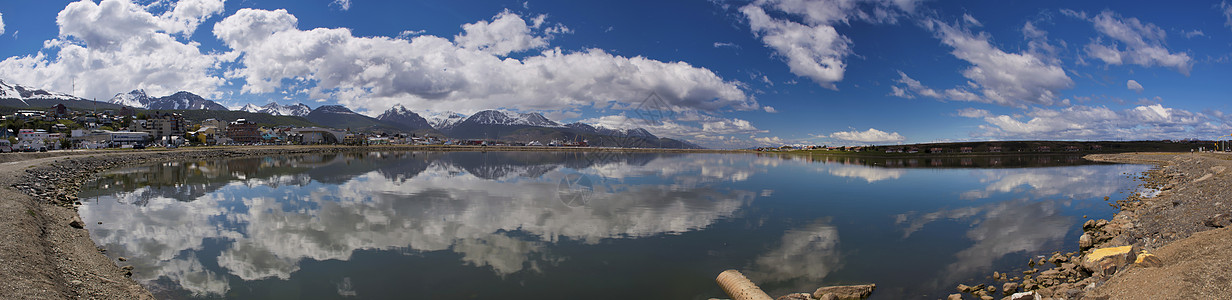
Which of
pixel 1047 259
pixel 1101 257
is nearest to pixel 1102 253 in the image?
pixel 1101 257

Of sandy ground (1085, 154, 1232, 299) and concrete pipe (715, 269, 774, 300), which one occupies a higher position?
sandy ground (1085, 154, 1232, 299)

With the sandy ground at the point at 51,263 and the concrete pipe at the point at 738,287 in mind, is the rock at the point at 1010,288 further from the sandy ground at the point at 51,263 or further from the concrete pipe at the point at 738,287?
the sandy ground at the point at 51,263

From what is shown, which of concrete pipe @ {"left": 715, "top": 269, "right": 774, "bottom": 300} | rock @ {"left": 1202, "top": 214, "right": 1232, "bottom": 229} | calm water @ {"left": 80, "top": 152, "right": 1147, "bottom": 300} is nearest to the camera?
concrete pipe @ {"left": 715, "top": 269, "right": 774, "bottom": 300}

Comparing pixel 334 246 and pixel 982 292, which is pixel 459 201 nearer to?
pixel 334 246

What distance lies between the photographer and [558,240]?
585 inches

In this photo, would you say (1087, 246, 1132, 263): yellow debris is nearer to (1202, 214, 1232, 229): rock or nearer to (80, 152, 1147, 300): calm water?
(80, 152, 1147, 300): calm water

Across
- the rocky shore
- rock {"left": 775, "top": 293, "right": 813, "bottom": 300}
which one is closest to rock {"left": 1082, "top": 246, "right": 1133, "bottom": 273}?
the rocky shore

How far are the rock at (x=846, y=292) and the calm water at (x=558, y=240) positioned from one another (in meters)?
0.65

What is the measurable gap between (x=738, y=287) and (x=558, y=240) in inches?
253

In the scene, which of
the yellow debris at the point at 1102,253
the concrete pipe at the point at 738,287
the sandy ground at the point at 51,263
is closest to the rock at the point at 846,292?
the concrete pipe at the point at 738,287

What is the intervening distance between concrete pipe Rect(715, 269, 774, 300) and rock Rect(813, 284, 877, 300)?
1219mm

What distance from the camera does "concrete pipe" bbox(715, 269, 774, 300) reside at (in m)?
9.66

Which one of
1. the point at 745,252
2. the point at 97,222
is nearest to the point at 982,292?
the point at 745,252

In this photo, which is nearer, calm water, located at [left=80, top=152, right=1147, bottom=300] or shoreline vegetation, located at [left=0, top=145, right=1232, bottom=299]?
shoreline vegetation, located at [left=0, top=145, right=1232, bottom=299]
